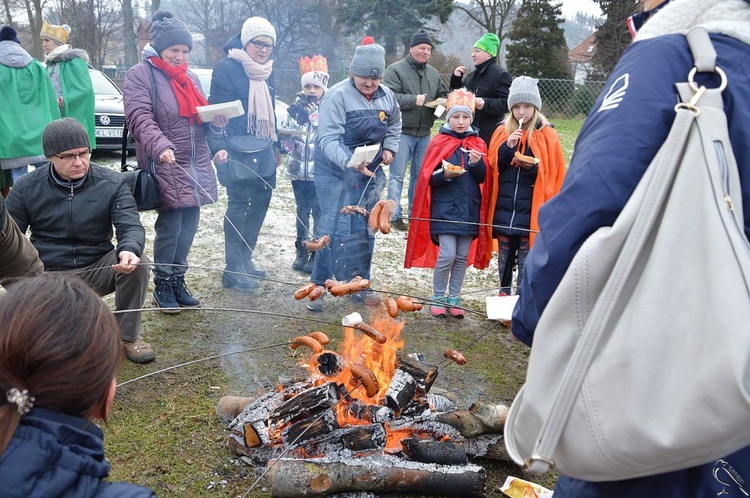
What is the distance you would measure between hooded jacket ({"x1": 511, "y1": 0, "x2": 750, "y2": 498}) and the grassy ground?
165 centimetres

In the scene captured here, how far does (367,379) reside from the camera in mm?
3094

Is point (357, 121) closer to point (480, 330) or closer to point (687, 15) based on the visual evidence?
point (480, 330)

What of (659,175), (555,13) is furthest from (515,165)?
(555,13)

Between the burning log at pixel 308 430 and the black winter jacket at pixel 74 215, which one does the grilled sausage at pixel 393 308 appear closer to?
the burning log at pixel 308 430

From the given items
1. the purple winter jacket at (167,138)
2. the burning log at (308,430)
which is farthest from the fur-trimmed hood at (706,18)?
the purple winter jacket at (167,138)

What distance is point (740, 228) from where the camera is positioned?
1152mm

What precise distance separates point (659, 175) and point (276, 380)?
10.7ft

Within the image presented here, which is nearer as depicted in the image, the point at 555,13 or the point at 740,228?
the point at 740,228

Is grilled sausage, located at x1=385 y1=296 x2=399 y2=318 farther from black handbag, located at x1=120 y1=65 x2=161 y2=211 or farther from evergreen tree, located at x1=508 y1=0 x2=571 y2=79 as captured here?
evergreen tree, located at x1=508 y1=0 x2=571 y2=79

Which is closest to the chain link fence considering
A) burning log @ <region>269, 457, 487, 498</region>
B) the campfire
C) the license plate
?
the license plate

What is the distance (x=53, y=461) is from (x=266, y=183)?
12.7 feet

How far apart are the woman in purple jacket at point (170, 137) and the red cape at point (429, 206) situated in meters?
1.84

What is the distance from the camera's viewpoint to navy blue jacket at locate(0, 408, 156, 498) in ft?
4.09

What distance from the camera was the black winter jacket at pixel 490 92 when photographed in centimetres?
709
